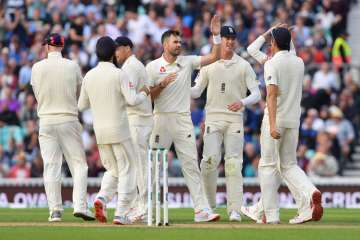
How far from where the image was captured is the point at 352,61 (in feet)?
109

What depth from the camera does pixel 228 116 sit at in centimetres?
2027

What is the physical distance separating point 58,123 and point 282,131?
3088 mm

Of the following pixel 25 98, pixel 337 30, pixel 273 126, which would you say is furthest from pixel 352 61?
pixel 273 126

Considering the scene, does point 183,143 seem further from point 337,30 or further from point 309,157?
point 337,30

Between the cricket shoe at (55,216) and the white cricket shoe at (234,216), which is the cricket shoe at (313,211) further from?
the cricket shoe at (55,216)

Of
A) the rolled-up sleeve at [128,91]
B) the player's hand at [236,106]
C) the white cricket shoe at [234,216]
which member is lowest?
the white cricket shoe at [234,216]

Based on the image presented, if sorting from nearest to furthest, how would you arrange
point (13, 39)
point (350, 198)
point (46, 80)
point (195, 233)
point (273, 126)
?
point (195, 233), point (273, 126), point (46, 80), point (350, 198), point (13, 39)

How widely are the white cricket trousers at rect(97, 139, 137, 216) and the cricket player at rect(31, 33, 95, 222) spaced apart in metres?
0.85

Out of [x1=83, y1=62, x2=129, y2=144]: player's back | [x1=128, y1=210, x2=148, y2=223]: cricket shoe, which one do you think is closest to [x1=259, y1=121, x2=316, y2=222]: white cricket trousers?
[x1=128, y1=210, x2=148, y2=223]: cricket shoe

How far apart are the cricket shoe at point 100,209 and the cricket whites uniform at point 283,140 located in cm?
212

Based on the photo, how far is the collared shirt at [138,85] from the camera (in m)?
18.9

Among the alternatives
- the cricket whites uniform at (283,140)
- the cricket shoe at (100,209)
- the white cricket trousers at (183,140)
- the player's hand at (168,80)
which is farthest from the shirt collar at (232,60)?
the cricket shoe at (100,209)

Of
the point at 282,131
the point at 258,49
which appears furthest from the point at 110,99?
the point at 258,49

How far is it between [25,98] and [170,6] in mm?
4631
